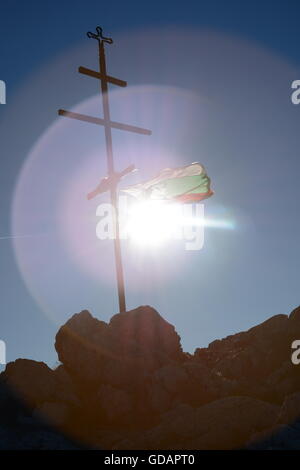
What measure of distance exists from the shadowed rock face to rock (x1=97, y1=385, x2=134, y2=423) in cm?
4

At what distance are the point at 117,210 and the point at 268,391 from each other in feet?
38.4

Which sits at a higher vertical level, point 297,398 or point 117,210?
point 117,210

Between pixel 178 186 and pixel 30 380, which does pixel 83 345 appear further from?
pixel 178 186

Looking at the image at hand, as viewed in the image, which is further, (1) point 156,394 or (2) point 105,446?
(1) point 156,394

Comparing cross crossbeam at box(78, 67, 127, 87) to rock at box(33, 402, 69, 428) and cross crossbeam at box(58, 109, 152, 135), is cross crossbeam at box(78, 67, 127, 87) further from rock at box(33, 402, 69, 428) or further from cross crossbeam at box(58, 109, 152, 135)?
rock at box(33, 402, 69, 428)

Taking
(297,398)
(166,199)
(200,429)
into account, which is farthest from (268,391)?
(166,199)

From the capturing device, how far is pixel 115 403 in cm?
2281

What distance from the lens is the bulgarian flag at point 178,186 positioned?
93.4 ft

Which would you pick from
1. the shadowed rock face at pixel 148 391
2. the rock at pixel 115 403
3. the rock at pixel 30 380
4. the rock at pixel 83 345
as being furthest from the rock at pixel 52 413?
the rock at pixel 83 345

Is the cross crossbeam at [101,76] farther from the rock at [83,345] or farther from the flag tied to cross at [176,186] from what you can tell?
the rock at [83,345]

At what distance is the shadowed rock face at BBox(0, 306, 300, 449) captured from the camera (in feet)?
68.2

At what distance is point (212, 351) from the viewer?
98.1 feet

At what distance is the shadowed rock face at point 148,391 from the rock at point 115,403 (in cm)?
4
